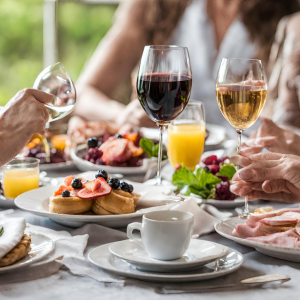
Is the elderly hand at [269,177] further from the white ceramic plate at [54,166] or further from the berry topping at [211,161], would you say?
the white ceramic plate at [54,166]

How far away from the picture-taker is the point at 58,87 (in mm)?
957

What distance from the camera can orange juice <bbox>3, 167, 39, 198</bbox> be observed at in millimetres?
1244

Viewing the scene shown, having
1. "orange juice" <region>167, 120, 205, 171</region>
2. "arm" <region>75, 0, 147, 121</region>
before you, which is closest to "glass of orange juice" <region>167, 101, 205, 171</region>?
"orange juice" <region>167, 120, 205, 171</region>

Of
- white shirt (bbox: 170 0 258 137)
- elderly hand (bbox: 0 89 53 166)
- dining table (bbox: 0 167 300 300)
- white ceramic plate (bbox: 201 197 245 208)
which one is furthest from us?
white shirt (bbox: 170 0 258 137)

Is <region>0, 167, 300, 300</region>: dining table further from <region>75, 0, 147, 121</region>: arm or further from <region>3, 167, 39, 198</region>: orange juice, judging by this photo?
<region>75, 0, 147, 121</region>: arm

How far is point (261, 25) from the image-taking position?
3203 mm

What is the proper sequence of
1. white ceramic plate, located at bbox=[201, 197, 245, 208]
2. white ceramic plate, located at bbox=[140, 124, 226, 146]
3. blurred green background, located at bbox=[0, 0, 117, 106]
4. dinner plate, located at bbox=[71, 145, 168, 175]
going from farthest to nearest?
1. blurred green background, located at bbox=[0, 0, 117, 106]
2. white ceramic plate, located at bbox=[140, 124, 226, 146]
3. dinner plate, located at bbox=[71, 145, 168, 175]
4. white ceramic plate, located at bbox=[201, 197, 245, 208]

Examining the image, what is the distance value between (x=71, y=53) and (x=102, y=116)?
97.4 inches

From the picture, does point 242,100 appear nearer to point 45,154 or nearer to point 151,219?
point 151,219

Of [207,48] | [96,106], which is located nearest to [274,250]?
[96,106]

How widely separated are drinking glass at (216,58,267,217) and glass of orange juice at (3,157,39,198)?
61cm

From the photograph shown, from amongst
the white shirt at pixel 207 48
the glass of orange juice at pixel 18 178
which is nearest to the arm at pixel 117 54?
the white shirt at pixel 207 48

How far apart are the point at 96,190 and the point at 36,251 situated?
0.86 ft

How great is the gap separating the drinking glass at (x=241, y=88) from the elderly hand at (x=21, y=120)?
1.50 ft
